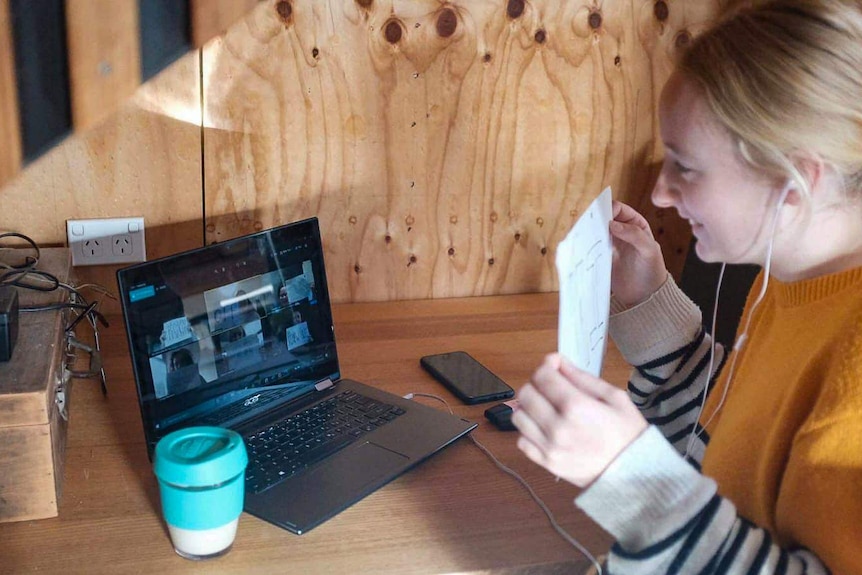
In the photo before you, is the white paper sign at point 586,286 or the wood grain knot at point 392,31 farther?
the wood grain knot at point 392,31

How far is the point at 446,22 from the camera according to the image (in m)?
1.36

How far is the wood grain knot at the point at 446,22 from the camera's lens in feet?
4.46

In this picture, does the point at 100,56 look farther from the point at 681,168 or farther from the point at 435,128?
the point at 681,168

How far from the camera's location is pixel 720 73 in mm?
797

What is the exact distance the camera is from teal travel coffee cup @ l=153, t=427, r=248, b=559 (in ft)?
2.58

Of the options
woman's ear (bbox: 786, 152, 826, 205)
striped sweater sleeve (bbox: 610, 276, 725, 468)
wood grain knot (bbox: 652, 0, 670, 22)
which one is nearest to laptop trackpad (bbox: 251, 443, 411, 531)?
striped sweater sleeve (bbox: 610, 276, 725, 468)

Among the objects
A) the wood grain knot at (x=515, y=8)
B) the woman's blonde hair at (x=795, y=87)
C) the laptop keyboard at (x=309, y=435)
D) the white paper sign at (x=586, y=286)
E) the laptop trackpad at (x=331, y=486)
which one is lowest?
the laptop trackpad at (x=331, y=486)

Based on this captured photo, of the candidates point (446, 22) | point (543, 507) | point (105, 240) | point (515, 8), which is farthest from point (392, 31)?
point (543, 507)

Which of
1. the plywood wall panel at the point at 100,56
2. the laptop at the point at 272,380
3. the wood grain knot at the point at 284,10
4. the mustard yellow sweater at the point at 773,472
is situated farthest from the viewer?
the wood grain knot at the point at 284,10

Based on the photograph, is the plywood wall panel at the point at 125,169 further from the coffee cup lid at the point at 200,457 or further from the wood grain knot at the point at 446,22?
the coffee cup lid at the point at 200,457

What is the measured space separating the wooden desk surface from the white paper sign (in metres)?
0.17

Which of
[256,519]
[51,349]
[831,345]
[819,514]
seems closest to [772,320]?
[831,345]

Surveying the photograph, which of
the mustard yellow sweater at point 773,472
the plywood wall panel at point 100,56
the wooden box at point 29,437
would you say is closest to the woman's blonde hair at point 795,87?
the mustard yellow sweater at point 773,472

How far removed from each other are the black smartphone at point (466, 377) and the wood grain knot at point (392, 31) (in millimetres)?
514
